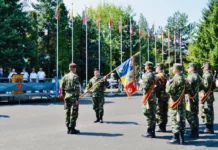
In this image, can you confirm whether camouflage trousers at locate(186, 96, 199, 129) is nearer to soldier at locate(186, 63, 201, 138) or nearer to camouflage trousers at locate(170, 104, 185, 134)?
soldier at locate(186, 63, 201, 138)

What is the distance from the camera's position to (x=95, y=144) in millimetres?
7406

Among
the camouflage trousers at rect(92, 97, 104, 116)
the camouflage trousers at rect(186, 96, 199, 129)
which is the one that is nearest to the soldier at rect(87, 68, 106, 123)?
the camouflage trousers at rect(92, 97, 104, 116)

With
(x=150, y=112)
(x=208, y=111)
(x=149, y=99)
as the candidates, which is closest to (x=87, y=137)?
(x=150, y=112)

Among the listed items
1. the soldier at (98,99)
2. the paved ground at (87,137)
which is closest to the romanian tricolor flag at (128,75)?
the soldier at (98,99)

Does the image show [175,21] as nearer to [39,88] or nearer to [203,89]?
[39,88]

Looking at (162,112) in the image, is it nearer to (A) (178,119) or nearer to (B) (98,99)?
(A) (178,119)

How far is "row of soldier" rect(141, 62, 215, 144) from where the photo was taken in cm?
748

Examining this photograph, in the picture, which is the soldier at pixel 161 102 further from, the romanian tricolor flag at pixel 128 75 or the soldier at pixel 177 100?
the soldier at pixel 177 100

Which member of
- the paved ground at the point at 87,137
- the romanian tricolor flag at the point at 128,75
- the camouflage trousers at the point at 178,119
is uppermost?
the romanian tricolor flag at the point at 128,75

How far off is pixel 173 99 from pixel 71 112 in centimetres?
311

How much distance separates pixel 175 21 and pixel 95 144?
203 feet

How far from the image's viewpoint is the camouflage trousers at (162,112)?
9.19 meters

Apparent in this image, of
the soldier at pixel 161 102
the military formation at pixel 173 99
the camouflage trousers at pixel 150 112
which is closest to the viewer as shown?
the military formation at pixel 173 99

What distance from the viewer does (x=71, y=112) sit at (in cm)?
881
